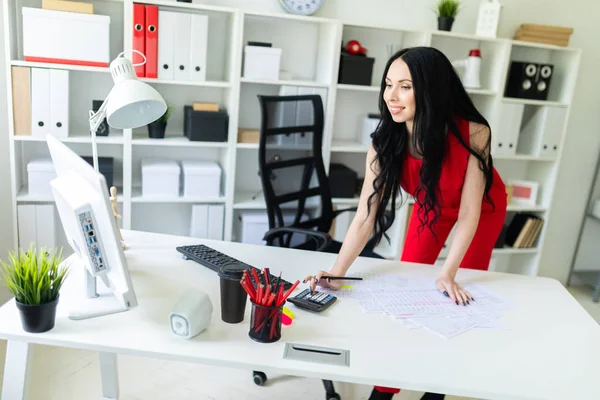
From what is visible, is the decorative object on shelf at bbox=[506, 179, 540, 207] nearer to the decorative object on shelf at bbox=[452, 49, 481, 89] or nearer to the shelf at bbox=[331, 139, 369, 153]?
the decorative object on shelf at bbox=[452, 49, 481, 89]

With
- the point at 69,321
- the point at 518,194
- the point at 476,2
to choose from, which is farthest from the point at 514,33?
the point at 69,321

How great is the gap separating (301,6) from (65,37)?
4.31 feet

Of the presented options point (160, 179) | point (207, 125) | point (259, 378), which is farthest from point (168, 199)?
point (259, 378)

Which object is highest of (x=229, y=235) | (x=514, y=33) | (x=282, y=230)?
(x=514, y=33)

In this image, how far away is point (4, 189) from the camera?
304 cm

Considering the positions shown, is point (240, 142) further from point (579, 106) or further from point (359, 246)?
point (579, 106)

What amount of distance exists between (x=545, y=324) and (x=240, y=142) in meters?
2.04

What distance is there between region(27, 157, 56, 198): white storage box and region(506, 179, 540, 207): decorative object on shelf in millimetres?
2996

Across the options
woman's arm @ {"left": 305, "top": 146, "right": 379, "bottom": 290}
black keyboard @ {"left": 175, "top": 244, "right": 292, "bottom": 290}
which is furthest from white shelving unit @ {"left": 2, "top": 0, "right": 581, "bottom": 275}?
black keyboard @ {"left": 175, "top": 244, "right": 292, "bottom": 290}

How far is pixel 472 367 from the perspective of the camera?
1268 mm

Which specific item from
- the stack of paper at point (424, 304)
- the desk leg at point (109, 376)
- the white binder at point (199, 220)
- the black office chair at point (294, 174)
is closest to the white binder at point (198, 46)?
the black office chair at point (294, 174)

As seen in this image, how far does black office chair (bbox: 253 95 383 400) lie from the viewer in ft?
8.07

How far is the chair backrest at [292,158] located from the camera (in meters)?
2.49

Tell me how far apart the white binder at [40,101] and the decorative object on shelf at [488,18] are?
255 centimetres
